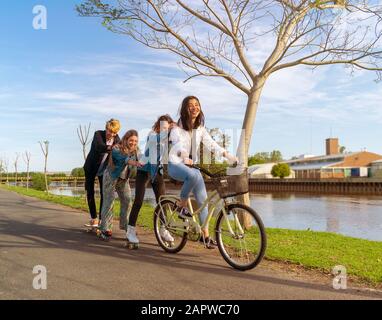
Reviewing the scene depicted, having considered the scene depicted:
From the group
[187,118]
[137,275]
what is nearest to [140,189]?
[187,118]

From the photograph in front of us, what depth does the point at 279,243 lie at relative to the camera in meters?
6.86

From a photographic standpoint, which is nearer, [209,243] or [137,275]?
[137,275]

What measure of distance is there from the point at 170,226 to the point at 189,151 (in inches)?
45.6

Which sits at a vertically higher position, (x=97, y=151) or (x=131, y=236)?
(x=97, y=151)

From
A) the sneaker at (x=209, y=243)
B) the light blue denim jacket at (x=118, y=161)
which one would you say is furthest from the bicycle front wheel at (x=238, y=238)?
the light blue denim jacket at (x=118, y=161)

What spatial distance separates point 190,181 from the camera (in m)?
5.43

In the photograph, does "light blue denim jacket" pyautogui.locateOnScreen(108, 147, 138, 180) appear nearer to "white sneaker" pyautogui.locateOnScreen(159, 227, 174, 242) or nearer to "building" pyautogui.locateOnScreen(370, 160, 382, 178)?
"white sneaker" pyautogui.locateOnScreen(159, 227, 174, 242)

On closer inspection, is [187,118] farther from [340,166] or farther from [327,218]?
[340,166]

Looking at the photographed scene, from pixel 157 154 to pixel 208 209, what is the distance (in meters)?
1.17

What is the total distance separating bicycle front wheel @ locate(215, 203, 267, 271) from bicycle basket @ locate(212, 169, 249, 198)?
0.15 metres

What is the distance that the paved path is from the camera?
403 centimetres

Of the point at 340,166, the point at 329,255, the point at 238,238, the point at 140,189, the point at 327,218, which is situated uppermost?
the point at 340,166
